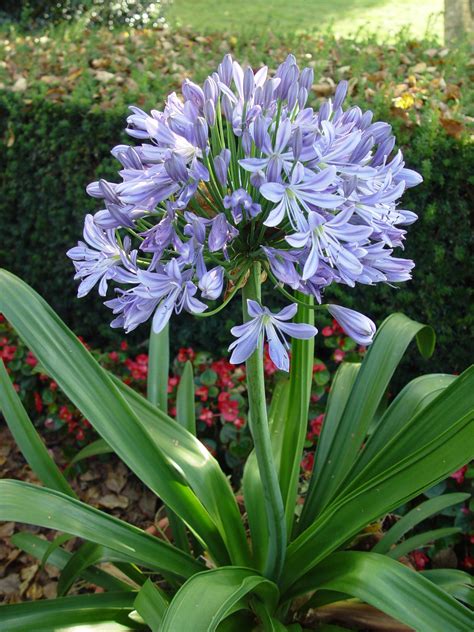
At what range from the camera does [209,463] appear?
1.99 metres

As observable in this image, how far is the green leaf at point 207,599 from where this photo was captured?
1304mm

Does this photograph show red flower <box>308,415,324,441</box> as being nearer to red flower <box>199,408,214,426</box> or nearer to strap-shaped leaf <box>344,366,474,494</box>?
red flower <box>199,408,214,426</box>

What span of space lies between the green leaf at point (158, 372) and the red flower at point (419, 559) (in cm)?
105

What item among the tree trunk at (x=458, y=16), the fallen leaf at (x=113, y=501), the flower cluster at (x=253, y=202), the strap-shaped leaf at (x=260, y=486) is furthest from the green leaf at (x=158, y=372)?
the tree trunk at (x=458, y=16)

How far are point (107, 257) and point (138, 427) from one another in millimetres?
531

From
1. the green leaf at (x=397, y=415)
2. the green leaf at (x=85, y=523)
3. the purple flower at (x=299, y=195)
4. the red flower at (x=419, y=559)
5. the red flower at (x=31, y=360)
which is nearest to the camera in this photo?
the purple flower at (x=299, y=195)

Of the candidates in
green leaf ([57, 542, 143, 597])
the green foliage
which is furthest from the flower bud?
green leaf ([57, 542, 143, 597])

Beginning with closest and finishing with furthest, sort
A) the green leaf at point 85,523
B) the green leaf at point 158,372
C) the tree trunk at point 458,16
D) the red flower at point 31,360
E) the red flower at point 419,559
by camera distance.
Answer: the green leaf at point 85,523 → the green leaf at point 158,372 → the red flower at point 419,559 → the red flower at point 31,360 → the tree trunk at point 458,16

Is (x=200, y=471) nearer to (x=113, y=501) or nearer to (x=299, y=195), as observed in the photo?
(x=299, y=195)

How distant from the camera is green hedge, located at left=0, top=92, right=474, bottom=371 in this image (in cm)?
278

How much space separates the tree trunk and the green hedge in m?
4.74

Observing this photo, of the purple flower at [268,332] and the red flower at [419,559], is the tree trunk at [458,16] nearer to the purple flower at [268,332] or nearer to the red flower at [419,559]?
the red flower at [419,559]

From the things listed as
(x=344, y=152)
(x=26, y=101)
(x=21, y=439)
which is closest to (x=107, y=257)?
(x=344, y=152)

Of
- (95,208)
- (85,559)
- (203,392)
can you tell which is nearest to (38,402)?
(203,392)
